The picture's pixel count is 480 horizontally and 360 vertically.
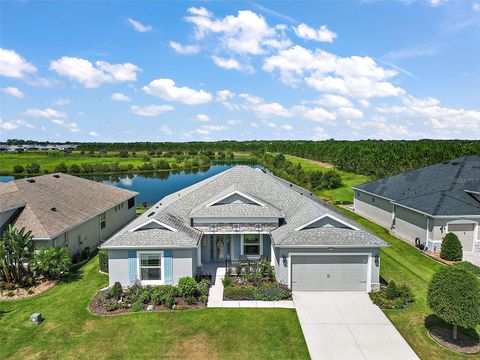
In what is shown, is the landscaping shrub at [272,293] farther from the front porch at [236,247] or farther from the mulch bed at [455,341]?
the mulch bed at [455,341]

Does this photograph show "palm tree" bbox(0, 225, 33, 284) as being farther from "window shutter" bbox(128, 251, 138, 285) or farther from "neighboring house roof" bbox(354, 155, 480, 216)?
"neighboring house roof" bbox(354, 155, 480, 216)

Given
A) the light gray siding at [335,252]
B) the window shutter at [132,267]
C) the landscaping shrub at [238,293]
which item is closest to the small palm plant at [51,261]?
the window shutter at [132,267]

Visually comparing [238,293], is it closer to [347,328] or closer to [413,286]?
[347,328]

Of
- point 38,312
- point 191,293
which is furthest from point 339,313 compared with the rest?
point 38,312

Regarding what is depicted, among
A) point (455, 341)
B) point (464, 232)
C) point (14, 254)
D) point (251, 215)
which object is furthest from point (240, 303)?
point (464, 232)

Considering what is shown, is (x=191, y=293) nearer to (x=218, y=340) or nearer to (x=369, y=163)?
(x=218, y=340)
